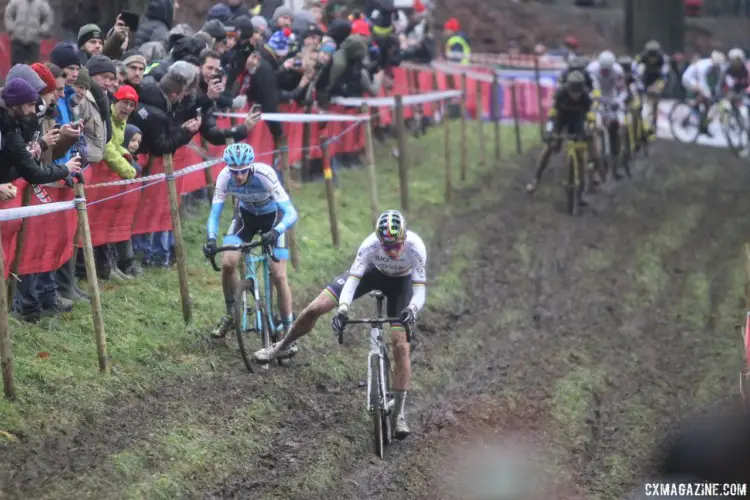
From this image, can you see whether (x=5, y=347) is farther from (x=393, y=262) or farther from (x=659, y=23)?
(x=659, y=23)

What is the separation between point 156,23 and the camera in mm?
15500

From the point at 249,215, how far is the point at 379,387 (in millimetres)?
2642

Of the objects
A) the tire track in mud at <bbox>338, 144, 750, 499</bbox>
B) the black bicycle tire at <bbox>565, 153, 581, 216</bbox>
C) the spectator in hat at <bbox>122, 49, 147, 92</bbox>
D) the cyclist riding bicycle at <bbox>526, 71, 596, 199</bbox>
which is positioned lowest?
the tire track in mud at <bbox>338, 144, 750, 499</bbox>

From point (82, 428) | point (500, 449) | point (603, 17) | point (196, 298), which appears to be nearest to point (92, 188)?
point (196, 298)

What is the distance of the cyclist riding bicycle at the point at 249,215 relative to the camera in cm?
1199

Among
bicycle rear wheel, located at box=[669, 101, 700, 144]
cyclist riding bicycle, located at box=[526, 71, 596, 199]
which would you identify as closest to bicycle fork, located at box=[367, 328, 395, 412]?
cyclist riding bicycle, located at box=[526, 71, 596, 199]

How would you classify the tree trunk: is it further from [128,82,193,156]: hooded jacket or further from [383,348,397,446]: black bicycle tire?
[383,348,397,446]: black bicycle tire

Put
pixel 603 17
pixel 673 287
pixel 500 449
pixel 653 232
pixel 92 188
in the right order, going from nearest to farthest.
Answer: pixel 500 449 < pixel 92 188 < pixel 673 287 < pixel 653 232 < pixel 603 17

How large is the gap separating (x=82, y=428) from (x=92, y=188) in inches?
120

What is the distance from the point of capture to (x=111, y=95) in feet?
41.7

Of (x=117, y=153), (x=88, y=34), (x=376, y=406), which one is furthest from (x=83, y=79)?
(x=376, y=406)

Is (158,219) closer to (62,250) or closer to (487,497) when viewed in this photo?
(62,250)

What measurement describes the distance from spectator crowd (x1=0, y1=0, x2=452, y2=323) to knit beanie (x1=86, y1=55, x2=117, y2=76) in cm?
1

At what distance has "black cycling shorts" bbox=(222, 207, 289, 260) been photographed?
1241 cm
